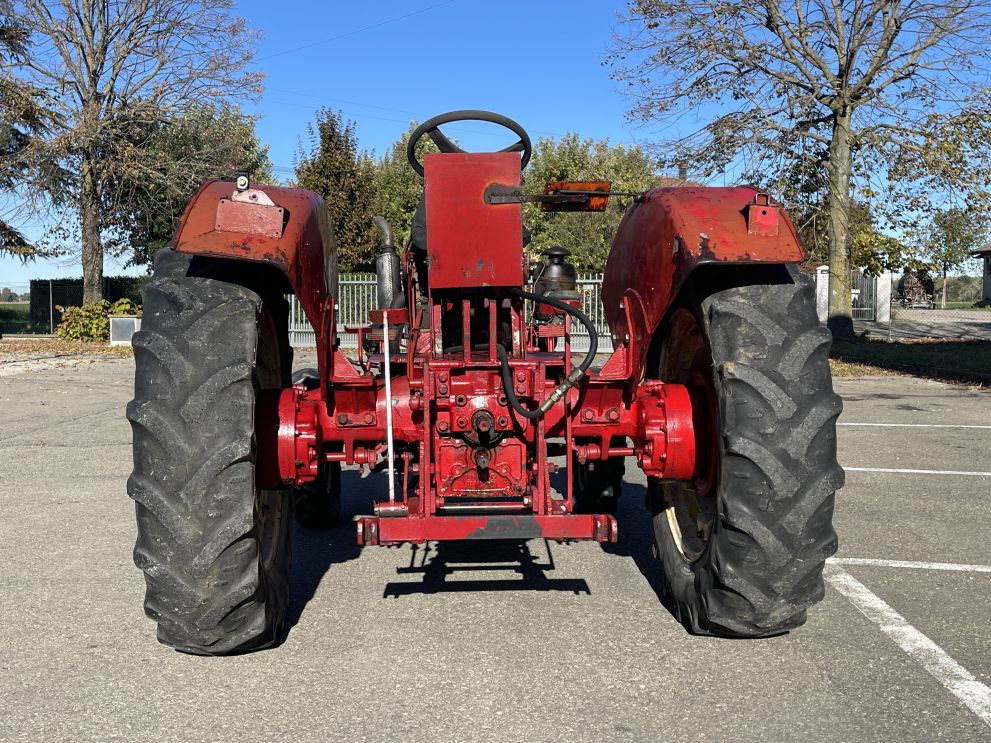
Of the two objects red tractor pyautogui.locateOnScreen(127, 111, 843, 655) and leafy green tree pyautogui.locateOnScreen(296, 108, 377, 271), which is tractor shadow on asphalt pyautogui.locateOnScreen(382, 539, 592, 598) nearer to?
red tractor pyautogui.locateOnScreen(127, 111, 843, 655)

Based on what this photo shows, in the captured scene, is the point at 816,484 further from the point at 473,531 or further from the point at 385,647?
the point at 385,647

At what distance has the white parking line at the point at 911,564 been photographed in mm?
4855

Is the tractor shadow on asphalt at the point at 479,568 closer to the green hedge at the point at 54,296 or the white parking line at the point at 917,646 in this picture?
the white parking line at the point at 917,646

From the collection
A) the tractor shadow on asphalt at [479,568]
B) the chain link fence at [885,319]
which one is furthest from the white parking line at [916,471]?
the chain link fence at [885,319]

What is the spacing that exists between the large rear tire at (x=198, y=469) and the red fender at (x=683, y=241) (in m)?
1.64

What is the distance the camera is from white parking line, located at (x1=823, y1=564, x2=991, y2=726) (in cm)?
325

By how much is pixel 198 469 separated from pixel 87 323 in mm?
24723

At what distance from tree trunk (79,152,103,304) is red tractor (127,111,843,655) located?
80.0 ft

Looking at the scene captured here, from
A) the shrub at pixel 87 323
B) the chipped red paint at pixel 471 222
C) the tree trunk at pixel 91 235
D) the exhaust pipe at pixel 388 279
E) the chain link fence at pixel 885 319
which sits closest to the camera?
the chipped red paint at pixel 471 222

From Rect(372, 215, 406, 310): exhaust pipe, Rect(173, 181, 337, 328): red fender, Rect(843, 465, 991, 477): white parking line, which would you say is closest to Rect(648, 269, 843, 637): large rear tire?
Rect(173, 181, 337, 328): red fender

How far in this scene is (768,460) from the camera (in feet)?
11.1

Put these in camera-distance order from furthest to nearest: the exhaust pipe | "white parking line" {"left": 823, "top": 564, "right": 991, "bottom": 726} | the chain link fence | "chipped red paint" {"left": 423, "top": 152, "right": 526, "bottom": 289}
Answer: the chain link fence < the exhaust pipe < "chipped red paint" {"left": 423, "top": 152, "right": 526, "bottom": 289} < "white parking line" {"left": 823, "top": 564, "right": 991, "bottom": 726}

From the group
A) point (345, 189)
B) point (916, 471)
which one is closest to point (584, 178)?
point (345, 189)

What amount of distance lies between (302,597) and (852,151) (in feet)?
62.2
